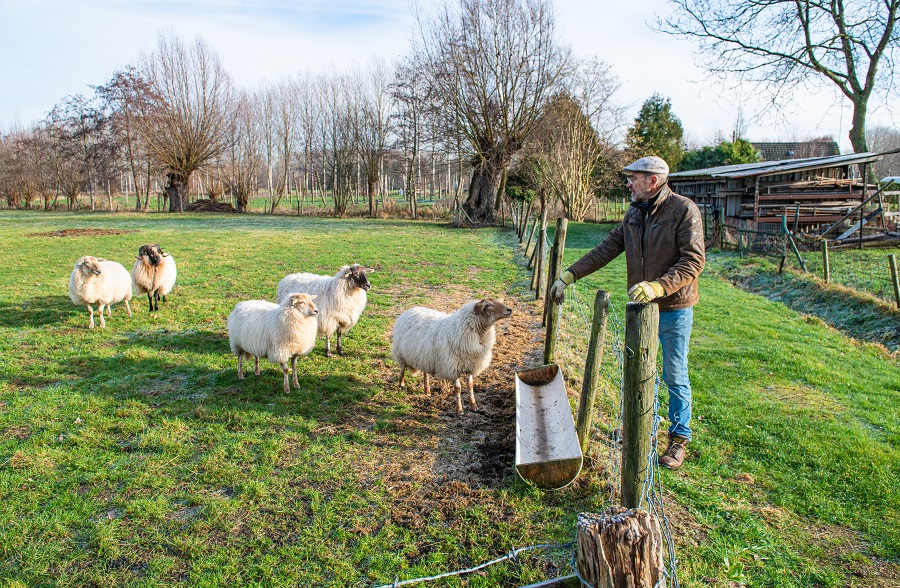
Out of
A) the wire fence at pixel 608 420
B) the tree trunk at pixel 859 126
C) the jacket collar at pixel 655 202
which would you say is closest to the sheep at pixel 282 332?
the wire fence at pixel 608 420

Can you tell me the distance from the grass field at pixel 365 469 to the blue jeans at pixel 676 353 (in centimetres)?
71

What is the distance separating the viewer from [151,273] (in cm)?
1007

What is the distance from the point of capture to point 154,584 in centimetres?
335

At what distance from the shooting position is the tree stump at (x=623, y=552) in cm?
214

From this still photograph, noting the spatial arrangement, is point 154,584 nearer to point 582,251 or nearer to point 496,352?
point 496,352

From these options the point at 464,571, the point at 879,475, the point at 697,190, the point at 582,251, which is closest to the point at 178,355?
the point at 464,571

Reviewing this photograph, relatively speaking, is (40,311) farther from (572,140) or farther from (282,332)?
(572,140)

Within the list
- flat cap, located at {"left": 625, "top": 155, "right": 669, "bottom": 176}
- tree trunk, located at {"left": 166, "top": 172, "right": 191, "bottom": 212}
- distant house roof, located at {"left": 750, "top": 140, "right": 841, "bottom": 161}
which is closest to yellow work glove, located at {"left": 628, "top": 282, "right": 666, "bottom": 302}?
flat cap, located at {"left": 625, "top": 155, "right": 669, "bottom": 176}

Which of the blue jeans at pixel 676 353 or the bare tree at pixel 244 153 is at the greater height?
the bare tree at pixel 244 153

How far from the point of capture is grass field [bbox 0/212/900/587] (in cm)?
357

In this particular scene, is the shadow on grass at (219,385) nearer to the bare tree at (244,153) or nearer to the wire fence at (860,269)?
the wire fence at (860,269)

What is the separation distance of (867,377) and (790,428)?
2914mm

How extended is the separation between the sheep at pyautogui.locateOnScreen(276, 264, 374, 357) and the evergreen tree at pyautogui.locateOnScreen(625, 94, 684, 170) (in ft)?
120

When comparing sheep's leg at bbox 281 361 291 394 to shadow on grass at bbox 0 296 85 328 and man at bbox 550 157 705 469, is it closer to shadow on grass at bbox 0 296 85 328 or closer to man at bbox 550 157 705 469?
man at bbox 550 157 705 469
